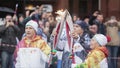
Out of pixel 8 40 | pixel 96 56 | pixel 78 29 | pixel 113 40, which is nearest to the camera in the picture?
pixel 96 56

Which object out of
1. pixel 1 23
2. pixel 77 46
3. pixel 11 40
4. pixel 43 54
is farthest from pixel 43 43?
pixel 1 23

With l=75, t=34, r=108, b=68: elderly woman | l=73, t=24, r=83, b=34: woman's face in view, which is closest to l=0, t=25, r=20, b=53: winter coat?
l=73, t=24, r=83, b=34: woman's face

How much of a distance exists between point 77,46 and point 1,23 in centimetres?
445

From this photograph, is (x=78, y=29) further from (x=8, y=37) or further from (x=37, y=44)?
(x=8, y=37)

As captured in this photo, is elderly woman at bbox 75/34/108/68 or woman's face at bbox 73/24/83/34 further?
woman's face at bbox 73/24/83/34

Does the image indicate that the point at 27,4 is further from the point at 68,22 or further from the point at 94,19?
the point at 68,22

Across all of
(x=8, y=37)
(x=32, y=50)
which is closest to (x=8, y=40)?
(x=8, y=37)

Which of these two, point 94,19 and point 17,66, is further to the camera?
point 94,19

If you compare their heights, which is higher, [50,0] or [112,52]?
[50,0]

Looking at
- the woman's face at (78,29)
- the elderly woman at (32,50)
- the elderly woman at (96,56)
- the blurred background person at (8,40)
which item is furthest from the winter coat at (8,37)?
the elderly woman at (96,56)

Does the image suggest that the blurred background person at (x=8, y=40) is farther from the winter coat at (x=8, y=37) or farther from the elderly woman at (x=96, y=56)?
the elderly woman at (x=96, y=56)

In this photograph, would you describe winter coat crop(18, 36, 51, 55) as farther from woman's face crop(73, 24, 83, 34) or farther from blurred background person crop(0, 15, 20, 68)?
blurred background person crop(0, 15, 20, 68)

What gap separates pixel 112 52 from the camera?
15164 millimetres

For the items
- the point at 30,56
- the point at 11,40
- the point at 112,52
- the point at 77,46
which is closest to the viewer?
the point at 30,56
